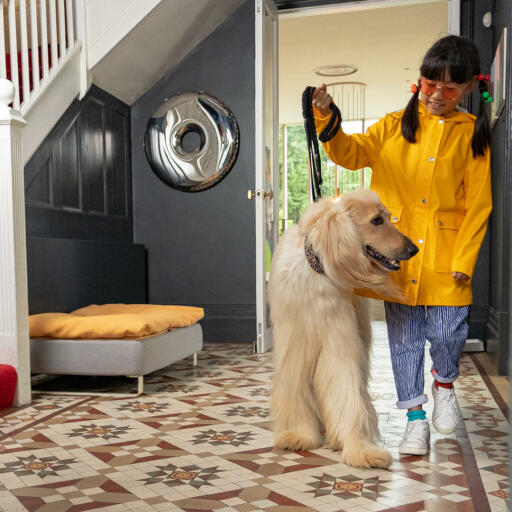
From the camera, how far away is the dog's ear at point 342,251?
6.00 ft

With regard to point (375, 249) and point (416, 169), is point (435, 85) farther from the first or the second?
point (375, 249)

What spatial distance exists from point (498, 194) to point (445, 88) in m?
2.13

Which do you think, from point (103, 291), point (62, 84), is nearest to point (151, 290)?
point (103, 291)

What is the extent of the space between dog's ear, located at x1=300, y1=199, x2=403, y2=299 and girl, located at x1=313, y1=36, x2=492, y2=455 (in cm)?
22

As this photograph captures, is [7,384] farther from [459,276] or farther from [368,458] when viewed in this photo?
[459,276]

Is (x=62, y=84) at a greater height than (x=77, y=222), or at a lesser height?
greater

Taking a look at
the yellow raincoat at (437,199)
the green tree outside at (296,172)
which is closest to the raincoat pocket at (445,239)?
the yellow raincoat at (437,199)

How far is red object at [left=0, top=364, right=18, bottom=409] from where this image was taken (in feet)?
8.53

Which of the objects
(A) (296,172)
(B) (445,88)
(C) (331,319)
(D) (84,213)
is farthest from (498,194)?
(A) (296,172)

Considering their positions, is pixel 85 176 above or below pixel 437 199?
above

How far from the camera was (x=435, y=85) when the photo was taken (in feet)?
6.42

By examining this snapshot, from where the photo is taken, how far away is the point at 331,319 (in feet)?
6.33

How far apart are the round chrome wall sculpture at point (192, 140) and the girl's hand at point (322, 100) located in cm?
288

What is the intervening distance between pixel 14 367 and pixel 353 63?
5730 millimetres
